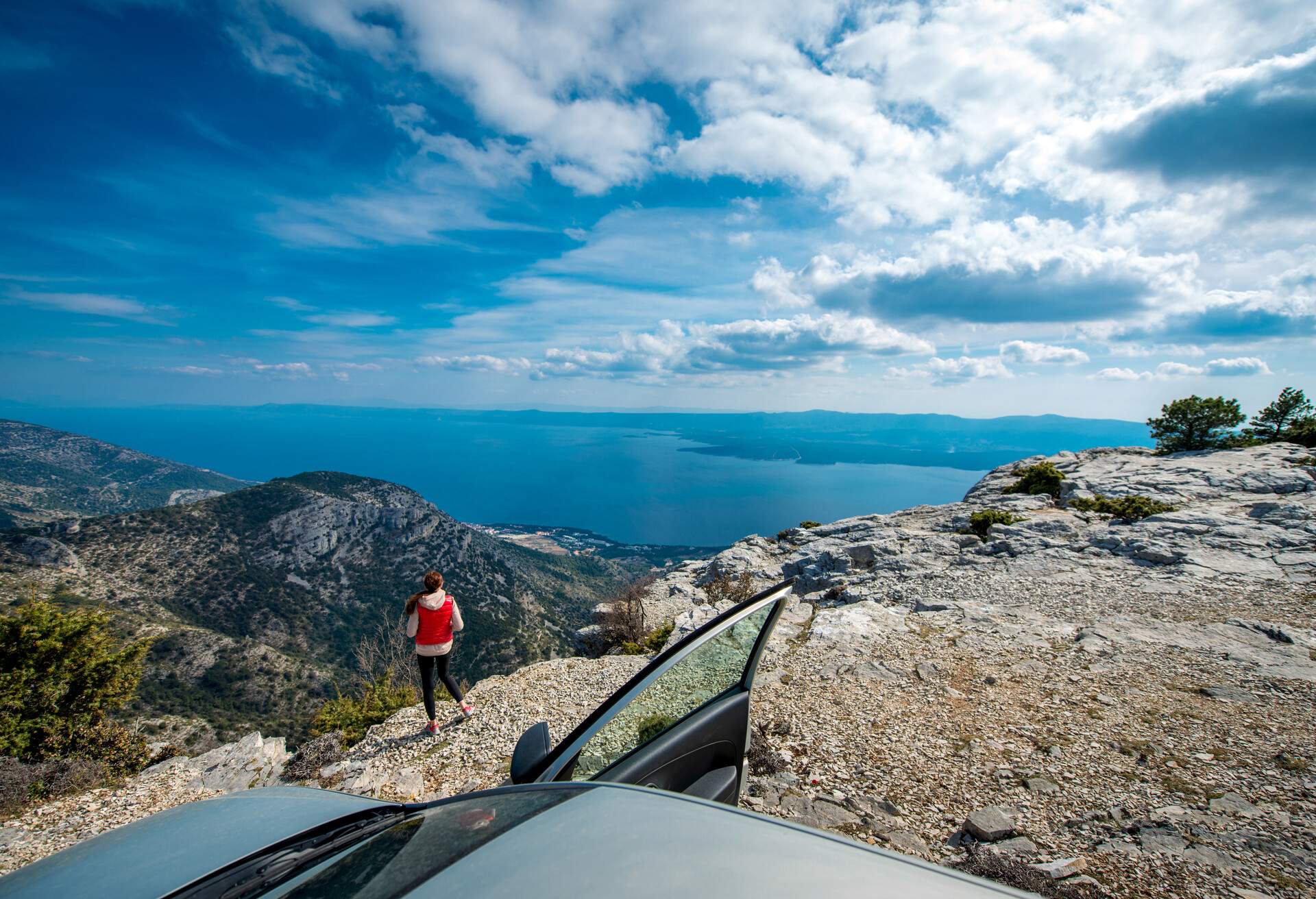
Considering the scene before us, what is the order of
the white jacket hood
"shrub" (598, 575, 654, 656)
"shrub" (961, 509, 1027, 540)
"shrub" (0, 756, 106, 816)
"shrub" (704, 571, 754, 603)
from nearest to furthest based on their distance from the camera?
"shrub" (0, 756, 106, 816)
the white jacket hood
"shrub" (598, 575, 654, 656)
"shrub" (704, 571, 754, 603)
"shrub" (961, 509, 1027, 540)

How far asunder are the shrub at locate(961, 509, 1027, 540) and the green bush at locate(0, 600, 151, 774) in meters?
19.2

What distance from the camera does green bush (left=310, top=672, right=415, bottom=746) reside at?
25.6 ft

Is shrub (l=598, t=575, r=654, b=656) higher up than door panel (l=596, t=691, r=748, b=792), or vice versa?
door panel (l=596, t=691, r=748, b=792)

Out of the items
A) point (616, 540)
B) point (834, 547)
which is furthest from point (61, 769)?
point (616, 540)

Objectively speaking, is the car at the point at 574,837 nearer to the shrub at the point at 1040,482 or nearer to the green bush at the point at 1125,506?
the green bush at the point at 1125,506

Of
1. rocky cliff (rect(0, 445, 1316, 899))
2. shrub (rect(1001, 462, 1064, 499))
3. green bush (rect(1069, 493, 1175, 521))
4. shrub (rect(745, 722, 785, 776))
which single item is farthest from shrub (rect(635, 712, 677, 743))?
shrub (rect(1001, 462, 1064, 499))

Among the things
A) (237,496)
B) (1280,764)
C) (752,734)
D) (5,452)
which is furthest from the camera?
(5,452)

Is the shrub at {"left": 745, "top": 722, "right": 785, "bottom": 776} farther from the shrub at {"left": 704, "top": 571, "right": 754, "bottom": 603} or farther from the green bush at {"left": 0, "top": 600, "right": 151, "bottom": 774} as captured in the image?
the shrub at {"left": 704, "top": 571, "right": 754, "bottom": 603}

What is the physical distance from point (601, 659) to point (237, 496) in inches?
2903

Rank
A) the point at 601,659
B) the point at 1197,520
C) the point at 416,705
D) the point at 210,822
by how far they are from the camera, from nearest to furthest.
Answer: the point at 210,822
the point at 416,705
the point at 601,659
the point at 1197,520

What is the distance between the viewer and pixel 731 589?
1515 cm

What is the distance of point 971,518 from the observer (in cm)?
1550

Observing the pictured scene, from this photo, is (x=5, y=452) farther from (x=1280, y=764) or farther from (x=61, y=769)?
(x=1280, y=764)

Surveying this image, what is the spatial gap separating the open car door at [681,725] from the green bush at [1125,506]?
15.9 metres
